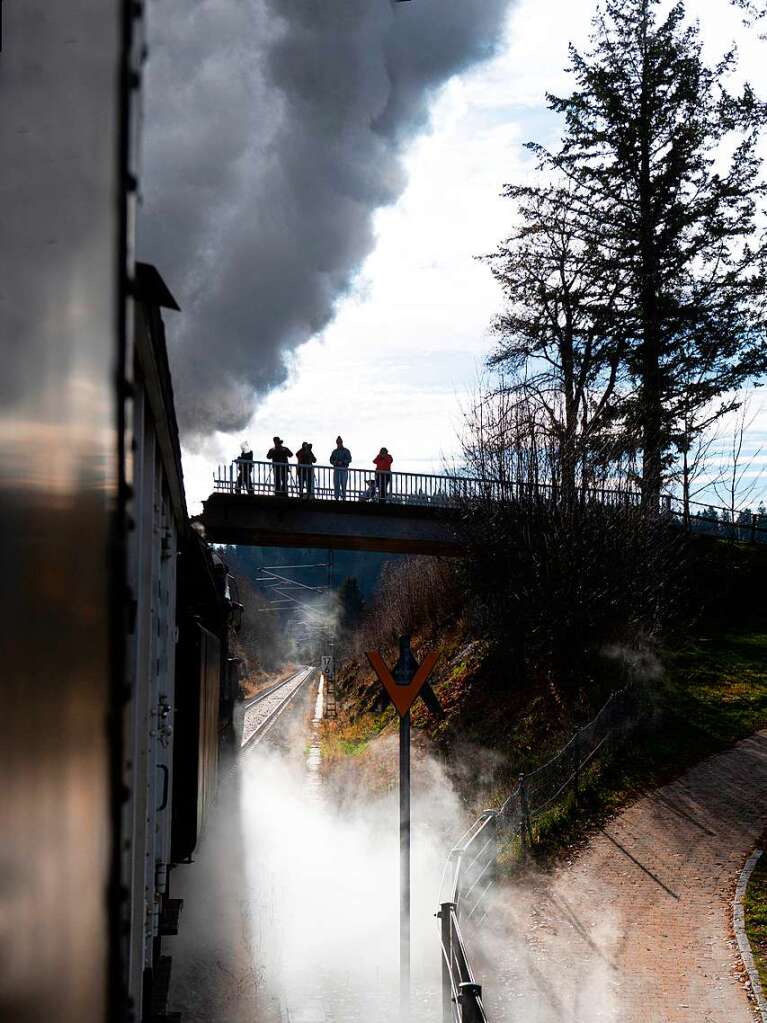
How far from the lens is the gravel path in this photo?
8.81 metres

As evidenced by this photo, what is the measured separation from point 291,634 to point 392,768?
101926mm

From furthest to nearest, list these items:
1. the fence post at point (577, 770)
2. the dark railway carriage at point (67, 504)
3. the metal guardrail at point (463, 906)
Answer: the fence post at point (577, 770) → the metal guardrail at point (463, 906) → the dark railway carriage at point (67, 504)

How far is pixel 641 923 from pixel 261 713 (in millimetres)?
32020

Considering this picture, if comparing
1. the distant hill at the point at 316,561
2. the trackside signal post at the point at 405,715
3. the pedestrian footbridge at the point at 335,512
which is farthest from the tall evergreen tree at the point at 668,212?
the distant hill at the point at 316,561

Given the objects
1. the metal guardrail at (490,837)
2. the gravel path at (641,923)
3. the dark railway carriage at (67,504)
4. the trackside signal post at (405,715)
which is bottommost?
the gravel path at (641,923)

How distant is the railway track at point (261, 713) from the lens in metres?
30.6

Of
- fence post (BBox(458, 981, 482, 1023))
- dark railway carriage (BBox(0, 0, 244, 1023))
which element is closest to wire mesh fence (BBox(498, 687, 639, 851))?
fence post (BBox(458, 981, 482, 1023))

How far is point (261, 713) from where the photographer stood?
41562 mm

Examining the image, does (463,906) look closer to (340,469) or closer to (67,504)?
(67,504)

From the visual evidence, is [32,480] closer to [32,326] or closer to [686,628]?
[32,326]

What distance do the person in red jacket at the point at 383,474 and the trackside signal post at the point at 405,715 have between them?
63.2 ft

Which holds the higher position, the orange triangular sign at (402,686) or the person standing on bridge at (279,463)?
the person standing on bridge at (279,463)

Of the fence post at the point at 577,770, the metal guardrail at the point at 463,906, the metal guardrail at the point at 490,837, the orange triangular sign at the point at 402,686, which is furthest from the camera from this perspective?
the fence post at the point at 577,770

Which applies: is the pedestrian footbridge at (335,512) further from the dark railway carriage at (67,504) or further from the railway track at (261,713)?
the dark railway carriage at (67,504)
